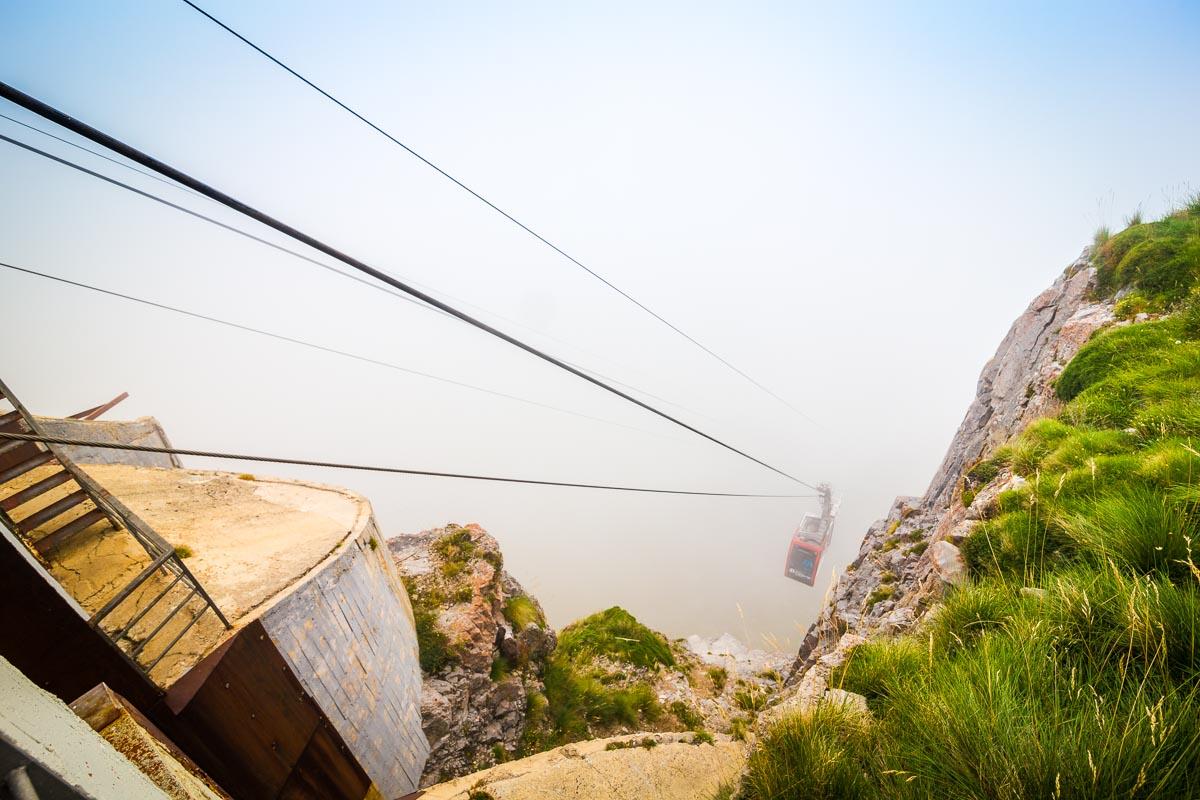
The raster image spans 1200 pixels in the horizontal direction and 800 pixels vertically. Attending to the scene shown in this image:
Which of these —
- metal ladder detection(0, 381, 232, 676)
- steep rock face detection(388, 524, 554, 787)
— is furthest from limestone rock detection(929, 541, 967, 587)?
steep rock face detection(388, 524, 554, 787)

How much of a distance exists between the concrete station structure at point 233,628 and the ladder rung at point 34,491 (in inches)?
2.2

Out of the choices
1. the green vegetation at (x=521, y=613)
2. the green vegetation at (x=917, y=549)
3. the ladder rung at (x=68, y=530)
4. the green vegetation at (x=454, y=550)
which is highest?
the green vegetation at (x=917, y=549)

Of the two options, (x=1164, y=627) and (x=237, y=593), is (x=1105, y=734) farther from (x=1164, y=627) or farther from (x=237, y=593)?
(x=237, y=593)

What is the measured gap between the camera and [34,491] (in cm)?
535

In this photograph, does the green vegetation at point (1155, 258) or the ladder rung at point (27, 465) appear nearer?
the ladder rung at point (27, 465)

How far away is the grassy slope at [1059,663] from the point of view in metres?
1.77

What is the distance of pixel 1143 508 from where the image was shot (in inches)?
125

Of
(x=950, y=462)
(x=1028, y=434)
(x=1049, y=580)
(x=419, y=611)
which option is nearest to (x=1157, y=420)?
(x=1028, y=434)

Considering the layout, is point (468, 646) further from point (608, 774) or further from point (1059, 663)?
point (1059, 663)

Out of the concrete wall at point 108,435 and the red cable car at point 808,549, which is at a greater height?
the concrete wall at point 108,435

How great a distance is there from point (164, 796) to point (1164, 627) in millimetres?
5394

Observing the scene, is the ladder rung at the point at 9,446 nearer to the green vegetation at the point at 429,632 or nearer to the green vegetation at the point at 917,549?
the green vegetation at the point at 429,632

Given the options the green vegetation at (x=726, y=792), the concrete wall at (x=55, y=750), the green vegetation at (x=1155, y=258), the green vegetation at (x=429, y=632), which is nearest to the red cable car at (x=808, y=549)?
the green vegetation at (x=1155, y=258)

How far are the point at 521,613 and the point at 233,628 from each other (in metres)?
9.12
